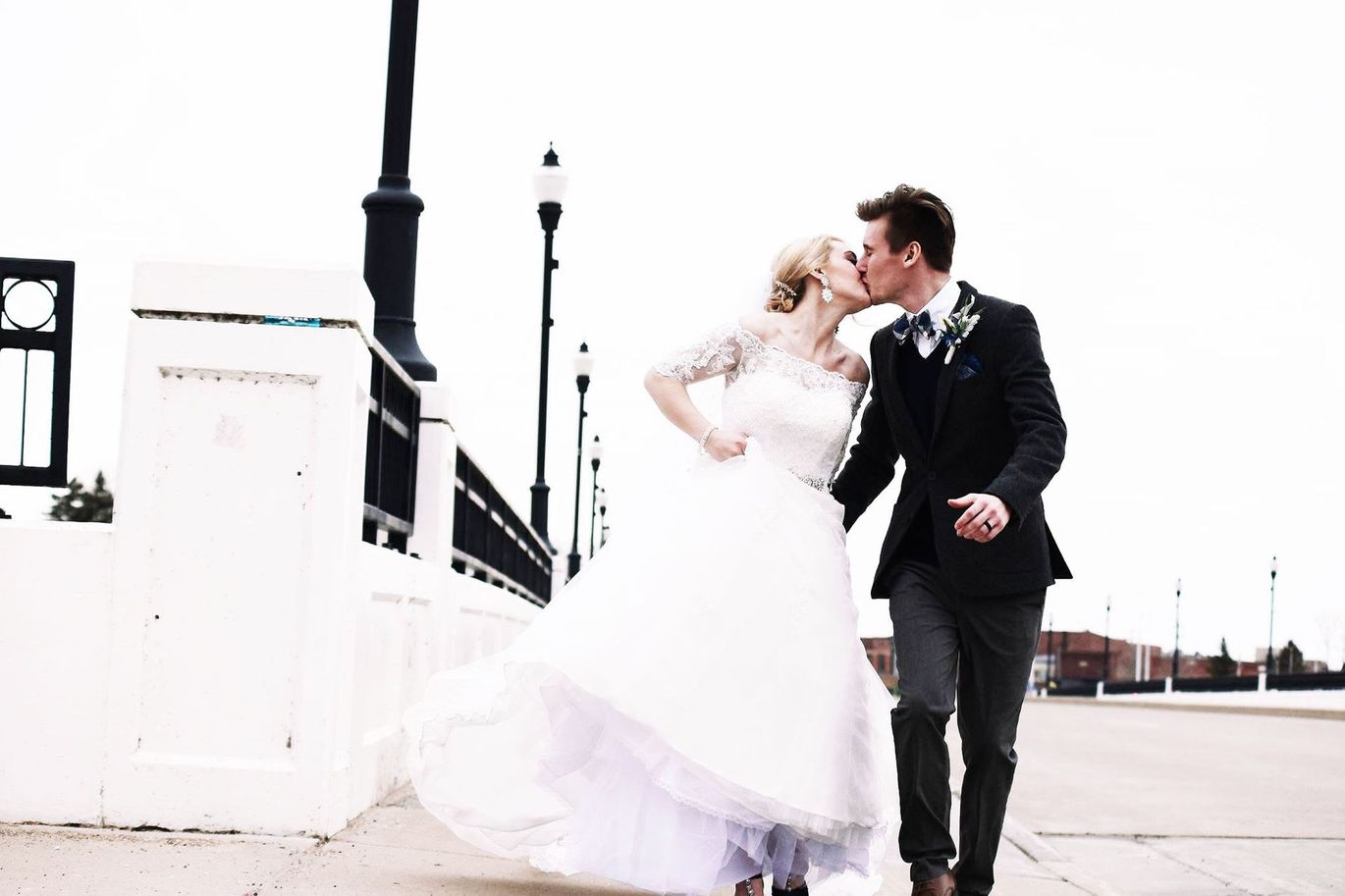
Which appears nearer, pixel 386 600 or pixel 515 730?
pixel 515 730

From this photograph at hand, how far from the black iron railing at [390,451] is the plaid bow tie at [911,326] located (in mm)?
2435

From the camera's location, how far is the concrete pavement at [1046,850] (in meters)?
5.16

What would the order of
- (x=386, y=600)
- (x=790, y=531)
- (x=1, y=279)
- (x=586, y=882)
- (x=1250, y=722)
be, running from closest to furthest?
(x=790, y=531) < (x=586, y=882) < (x=1, y=279) < (x=386, y=600) < (x=1250, y=722)

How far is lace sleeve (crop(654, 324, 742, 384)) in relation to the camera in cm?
568

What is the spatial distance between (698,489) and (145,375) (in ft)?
7.30

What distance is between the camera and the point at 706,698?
5.10 metres

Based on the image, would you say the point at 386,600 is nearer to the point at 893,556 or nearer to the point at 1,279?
the point at 1,279

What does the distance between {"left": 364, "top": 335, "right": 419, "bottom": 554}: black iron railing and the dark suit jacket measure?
8.31ft

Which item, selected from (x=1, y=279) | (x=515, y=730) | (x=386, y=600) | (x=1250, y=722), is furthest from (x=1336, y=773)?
(x=1250, y=722)

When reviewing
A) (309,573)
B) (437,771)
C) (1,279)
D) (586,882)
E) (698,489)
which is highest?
(1,279)

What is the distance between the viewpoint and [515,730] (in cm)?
543

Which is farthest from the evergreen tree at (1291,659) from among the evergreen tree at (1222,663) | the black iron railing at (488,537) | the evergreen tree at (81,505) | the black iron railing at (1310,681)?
the black iron railing at (488,537)

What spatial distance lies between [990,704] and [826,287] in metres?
1.57

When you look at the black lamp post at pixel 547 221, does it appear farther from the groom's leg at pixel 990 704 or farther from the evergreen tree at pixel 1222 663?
the evergreen tree at pixel 1222 663
